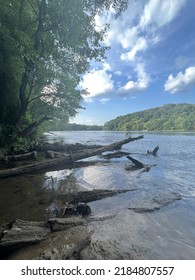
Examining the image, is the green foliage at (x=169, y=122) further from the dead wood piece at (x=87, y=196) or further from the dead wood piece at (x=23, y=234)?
the dead wood piece at (x=23, y=234)

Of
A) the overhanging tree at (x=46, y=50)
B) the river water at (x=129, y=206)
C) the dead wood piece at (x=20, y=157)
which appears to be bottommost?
the river water at (x=129, y=206)

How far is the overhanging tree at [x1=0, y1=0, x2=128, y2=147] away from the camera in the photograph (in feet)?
46.9

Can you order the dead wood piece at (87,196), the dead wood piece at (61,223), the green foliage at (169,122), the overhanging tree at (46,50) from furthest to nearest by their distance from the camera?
the green foliage at (169,122)
the overhanging tree at (46,50)
the dead wood piece at (87,196)
the dead wood piece at (61,223)

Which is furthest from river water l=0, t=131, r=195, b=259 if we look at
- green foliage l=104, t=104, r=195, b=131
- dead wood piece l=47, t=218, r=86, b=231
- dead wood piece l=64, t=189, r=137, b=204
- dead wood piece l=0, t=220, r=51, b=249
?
green foliage l=104, t=104, r=195, b=131

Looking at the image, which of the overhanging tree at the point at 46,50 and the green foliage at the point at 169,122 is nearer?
the overhanging tree at the point at 46,50

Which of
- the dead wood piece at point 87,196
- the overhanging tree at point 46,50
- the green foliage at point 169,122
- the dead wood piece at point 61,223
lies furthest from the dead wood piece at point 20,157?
the green foliage at point 169,122

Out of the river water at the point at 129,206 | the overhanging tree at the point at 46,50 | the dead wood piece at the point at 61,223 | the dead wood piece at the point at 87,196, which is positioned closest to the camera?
the river water at the point at 129,206

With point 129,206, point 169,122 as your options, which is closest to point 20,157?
point 129,206

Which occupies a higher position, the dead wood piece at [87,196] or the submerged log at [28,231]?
the submerged log at [28,231]

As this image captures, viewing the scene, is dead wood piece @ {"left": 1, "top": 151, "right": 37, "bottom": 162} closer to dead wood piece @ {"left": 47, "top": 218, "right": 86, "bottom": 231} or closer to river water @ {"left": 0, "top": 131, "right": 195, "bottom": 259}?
river water @ {"left": 0, "top": 131, "right": 195, "bottom": 259}

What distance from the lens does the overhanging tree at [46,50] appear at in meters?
14.3

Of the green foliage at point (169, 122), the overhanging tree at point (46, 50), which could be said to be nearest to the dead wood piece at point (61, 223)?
the overhanging tree at point (46, 50)

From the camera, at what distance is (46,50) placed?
55.7ft

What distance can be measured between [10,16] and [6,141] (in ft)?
30.2
